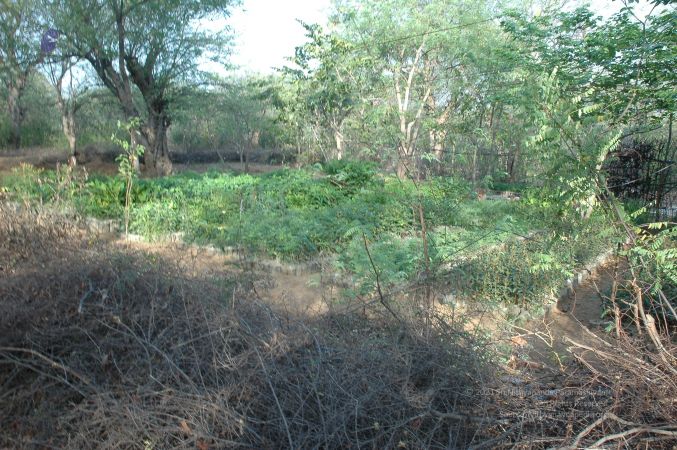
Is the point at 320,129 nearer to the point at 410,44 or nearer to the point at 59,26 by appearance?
the point at 410,44

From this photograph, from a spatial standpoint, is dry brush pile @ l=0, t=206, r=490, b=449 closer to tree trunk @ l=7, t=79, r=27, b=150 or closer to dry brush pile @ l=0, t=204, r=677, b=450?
dry brush pile @ l=0, t=204, r=677, b=450

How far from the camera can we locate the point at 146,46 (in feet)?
50.5

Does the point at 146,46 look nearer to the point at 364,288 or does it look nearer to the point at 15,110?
the point at 15,110

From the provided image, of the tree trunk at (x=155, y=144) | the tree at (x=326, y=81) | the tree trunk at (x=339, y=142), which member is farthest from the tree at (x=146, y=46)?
the tree trunk at (x=339, y=142)

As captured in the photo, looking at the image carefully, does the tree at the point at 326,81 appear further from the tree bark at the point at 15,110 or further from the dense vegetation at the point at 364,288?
the tree bark at the point at 15,110

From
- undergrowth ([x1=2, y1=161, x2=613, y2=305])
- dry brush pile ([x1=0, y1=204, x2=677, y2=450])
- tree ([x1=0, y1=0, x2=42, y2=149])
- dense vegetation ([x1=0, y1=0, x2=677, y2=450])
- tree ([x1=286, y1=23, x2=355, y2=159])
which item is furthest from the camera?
tree ([x1=286, y1=23, x2=355, y2=159])

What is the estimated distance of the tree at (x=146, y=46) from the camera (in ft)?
43.1

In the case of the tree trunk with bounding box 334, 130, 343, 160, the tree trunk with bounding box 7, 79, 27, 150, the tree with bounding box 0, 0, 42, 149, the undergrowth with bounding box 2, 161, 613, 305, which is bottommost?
the undergrowth with bounding box 2, 161, 613, 305

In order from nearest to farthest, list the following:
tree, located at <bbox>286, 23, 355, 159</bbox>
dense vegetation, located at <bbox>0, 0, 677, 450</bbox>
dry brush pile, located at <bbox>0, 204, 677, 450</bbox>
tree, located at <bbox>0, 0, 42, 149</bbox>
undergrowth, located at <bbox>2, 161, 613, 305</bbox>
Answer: dry brush pile, located at <bbox>0, 204, 677, 450</bbox> → dense vegetation, located at <bbox>0, 0, 677, 450</bbox> → undergrowth, located at <bbox>2, 161, 613, 305</bbox> → tree, located at <bbox>0, 0, 42, 149</bbox> → tree, located at <bbox>286, 23, 355, 159</bbox>

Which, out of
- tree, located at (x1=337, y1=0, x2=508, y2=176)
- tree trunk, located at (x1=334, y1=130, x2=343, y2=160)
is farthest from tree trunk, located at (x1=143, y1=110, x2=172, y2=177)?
tree, located at (x1=337, y1=0, x2=508, y2=176)

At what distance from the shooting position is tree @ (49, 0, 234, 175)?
43.1 ft

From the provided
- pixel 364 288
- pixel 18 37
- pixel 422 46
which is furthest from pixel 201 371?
pixel 422 46

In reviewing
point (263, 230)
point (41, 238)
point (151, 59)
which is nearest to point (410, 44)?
point (151, 59)

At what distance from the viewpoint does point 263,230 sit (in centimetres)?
730
